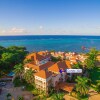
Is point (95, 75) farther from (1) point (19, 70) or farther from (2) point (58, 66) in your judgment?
(1) point (19, 70)

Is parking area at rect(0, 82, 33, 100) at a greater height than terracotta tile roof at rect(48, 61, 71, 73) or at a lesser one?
lesser

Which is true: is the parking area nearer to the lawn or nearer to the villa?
the villa

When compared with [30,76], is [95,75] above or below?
below

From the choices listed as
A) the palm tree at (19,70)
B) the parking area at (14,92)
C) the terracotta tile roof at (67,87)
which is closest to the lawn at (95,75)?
the terracotta tile roof at (67,87)

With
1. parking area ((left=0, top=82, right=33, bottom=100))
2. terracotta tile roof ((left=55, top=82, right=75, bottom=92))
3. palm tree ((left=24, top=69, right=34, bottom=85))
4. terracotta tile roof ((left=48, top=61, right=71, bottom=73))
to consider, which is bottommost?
parking area ((left=0, top=82, right=33, bottom=100))

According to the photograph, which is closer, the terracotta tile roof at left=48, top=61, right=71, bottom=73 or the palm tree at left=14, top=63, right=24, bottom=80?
the terracotta tile roof at left=48, top=61, right=71, bottom=73

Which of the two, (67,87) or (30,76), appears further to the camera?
(30,76)

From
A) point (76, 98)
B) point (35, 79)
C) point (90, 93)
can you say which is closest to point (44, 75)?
point (35, 79)

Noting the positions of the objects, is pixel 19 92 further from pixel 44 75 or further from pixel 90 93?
pixel 90 93

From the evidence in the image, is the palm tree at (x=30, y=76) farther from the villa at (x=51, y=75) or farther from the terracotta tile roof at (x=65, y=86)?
the terracotta tile roof at (x=65, y=86)

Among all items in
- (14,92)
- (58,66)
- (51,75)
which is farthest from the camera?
(58,66)

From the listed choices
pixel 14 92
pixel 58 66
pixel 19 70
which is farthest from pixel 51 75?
pixel 14 92

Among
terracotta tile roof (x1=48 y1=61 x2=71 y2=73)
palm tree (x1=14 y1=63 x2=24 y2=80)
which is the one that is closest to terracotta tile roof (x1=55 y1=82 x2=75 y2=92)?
terracotta tile roof (x1=48 y1=61 x2=71 y2=73)
